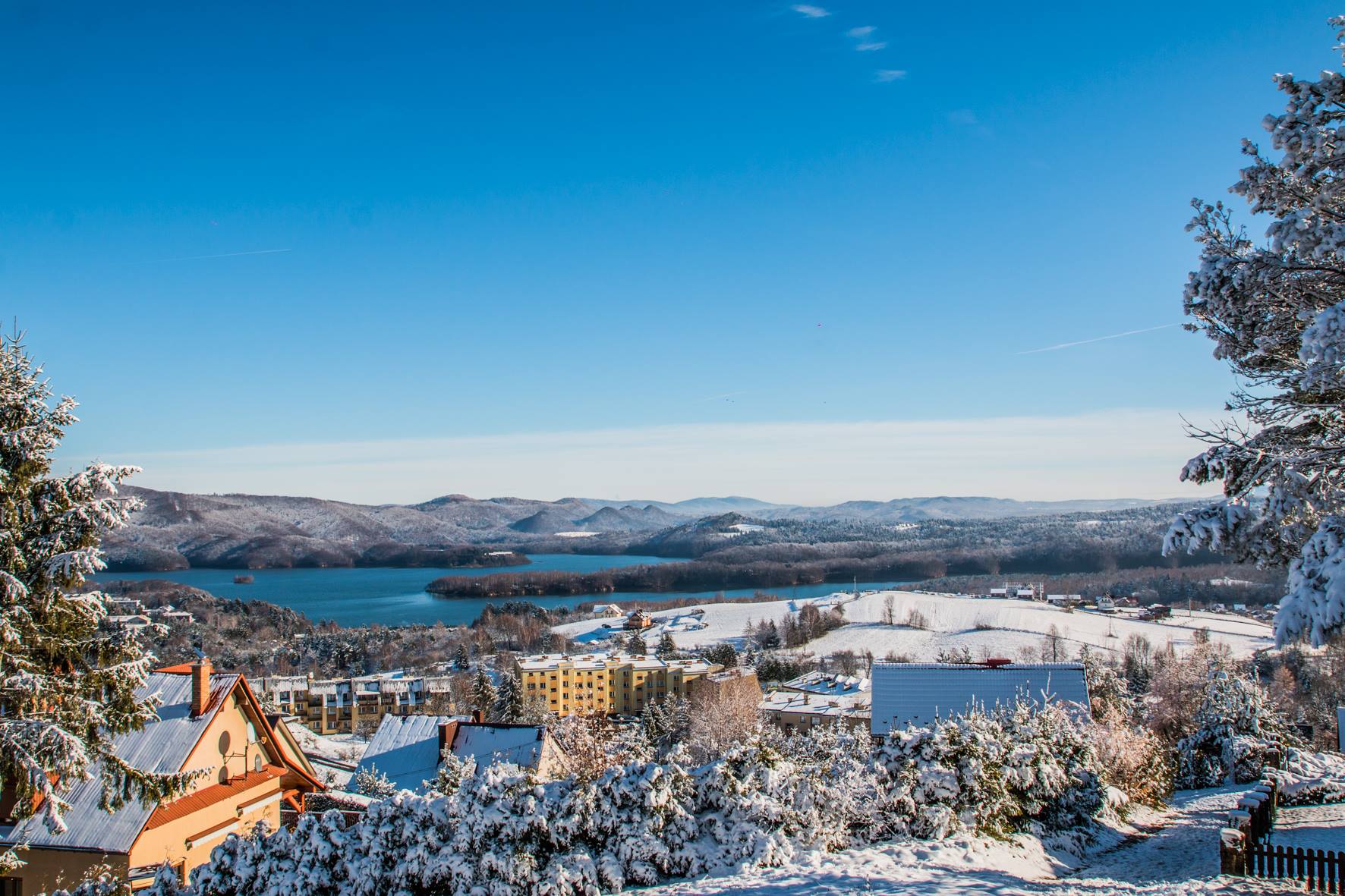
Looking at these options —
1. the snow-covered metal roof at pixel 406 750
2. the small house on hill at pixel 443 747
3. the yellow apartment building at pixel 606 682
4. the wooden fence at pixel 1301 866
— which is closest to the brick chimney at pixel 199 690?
the small house on hill at pixel 443 747

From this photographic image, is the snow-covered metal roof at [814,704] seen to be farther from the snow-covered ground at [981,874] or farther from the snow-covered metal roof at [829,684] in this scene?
the snow-covered ground at [981,874]

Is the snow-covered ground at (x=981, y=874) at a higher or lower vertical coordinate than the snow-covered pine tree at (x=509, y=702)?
higher

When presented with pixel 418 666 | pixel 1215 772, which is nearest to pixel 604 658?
pixel 418 666

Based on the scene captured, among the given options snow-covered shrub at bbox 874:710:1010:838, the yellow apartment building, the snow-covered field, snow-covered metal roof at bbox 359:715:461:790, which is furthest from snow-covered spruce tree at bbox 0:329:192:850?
the snow-covered field

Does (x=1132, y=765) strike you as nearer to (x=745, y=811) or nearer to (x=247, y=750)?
(x=745, y=811)

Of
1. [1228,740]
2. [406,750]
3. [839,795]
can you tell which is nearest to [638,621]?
[406,750]
